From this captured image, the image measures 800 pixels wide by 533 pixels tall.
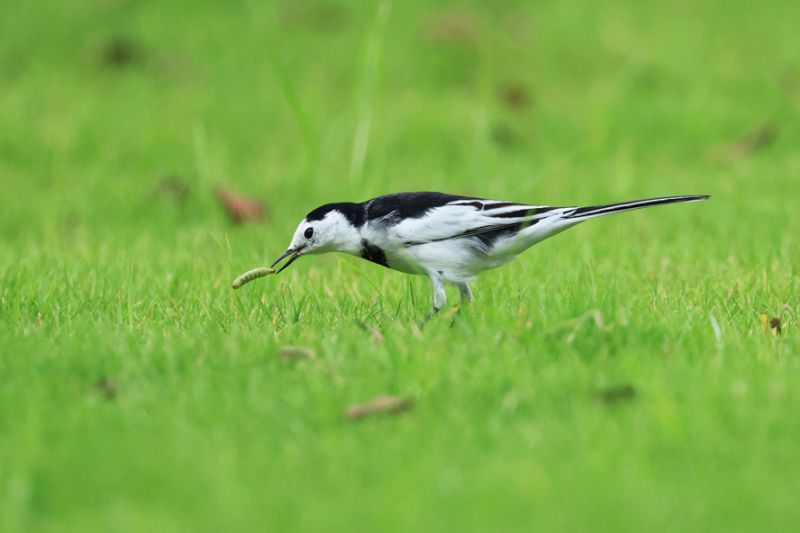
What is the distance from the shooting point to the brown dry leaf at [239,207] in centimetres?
770

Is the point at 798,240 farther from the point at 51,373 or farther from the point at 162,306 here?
the point at 51,373

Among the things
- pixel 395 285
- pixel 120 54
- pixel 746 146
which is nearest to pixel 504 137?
pixel 746 146

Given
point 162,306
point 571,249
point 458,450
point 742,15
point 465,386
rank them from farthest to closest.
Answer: point 742,15 < point 571,249 < point 162,306 < point 465,386 < point 458,450

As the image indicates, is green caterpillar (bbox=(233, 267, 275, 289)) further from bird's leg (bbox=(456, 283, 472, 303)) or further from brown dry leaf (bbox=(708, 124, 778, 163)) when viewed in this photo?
brown dry leaf (bbox=(708, 124, 778, 163))

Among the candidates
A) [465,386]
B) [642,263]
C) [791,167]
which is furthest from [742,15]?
[465,386]

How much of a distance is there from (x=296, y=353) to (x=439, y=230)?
111 cm

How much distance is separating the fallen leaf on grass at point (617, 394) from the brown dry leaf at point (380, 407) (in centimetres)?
64

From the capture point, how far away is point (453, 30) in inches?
447

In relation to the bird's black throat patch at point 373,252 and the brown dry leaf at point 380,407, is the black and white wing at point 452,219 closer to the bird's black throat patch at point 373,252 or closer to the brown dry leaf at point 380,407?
the bird's black throat patch at point 373,252

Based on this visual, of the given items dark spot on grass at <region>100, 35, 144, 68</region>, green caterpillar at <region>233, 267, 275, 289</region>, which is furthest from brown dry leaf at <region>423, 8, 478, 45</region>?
green caterpillar at <region>233, 267, 275, 289</region>

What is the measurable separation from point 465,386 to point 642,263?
260 centimetres

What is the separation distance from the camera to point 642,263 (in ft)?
20.1

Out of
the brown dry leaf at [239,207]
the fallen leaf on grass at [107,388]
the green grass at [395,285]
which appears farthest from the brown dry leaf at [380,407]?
the brown dry leaf at [239,207]

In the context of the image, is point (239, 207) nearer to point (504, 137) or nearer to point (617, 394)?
point (504, 137)
